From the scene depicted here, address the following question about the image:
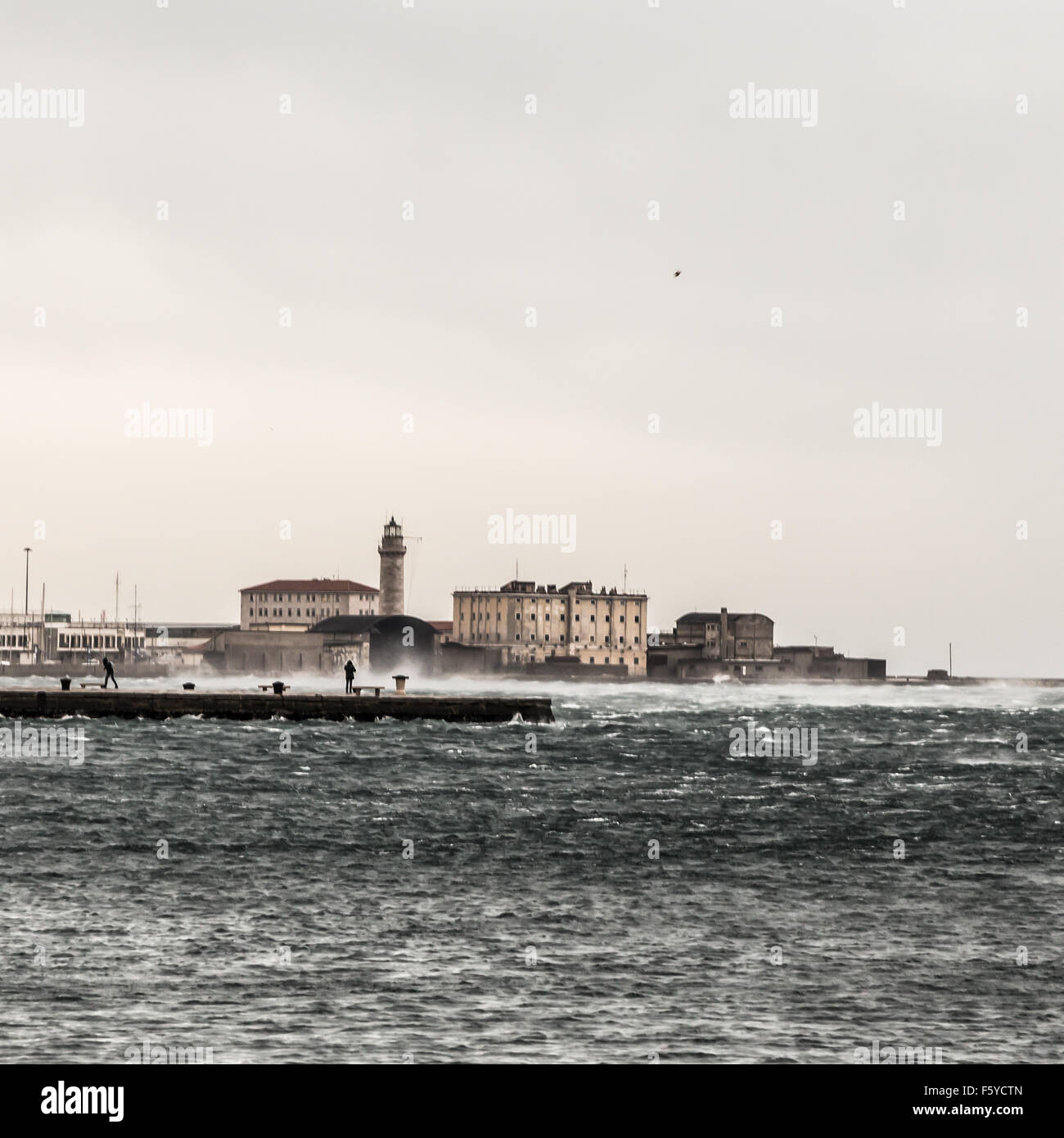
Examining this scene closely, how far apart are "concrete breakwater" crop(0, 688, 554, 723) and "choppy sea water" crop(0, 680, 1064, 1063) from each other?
2431 cm

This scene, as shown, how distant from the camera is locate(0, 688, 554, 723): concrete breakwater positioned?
74.3 metres

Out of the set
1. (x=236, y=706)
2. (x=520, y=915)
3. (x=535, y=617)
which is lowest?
(x=520, y=915)

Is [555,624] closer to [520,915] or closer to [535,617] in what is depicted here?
[535,617]

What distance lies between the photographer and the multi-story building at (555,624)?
190m

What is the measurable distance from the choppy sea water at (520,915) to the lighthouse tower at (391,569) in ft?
439

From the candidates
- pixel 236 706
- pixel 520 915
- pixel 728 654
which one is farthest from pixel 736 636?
pixel 520 915

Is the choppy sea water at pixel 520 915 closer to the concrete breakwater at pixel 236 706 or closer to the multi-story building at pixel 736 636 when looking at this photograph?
the concrete breakwater at pixel 236 706

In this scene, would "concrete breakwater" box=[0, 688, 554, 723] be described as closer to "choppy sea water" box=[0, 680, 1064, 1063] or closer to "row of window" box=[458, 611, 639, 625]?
"choppy sea water" box=[0, 680, 1064, 1063]

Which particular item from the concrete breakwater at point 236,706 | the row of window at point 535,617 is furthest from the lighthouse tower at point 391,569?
the concrete breakwater at point 236,706

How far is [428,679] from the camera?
178875 millimetres

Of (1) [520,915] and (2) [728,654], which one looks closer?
(1) [520,915]

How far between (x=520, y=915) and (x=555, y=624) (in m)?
169

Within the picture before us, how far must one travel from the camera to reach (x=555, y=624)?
19125cm
